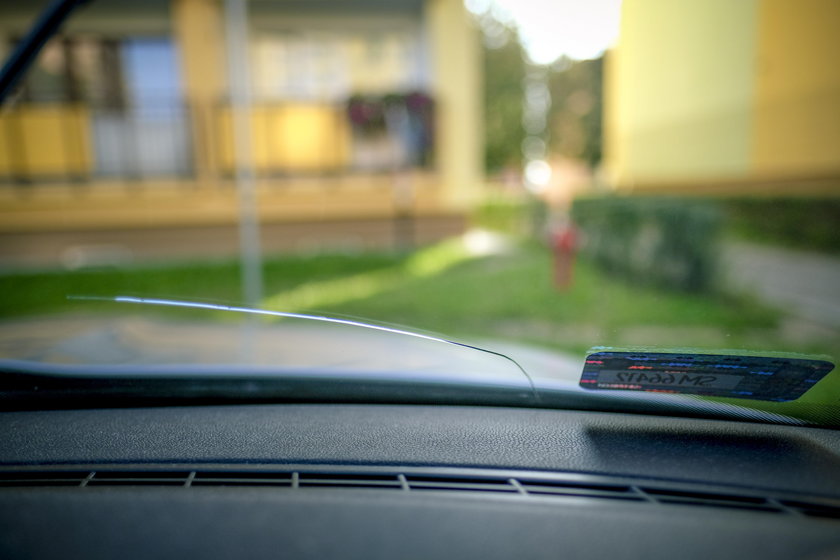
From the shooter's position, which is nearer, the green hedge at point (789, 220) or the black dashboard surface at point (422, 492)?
the black dashboard surface at point (422, 492)

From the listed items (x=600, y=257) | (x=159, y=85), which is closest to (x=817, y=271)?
(x=600, y=257)

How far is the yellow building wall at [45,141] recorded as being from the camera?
38.6ft

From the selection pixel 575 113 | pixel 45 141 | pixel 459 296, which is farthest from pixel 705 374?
pixel 45 141

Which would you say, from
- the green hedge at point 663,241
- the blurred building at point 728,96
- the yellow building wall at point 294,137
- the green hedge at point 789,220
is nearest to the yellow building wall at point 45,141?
the yellow building wall at point 294,137

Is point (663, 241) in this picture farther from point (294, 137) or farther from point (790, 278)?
point (294, 137)

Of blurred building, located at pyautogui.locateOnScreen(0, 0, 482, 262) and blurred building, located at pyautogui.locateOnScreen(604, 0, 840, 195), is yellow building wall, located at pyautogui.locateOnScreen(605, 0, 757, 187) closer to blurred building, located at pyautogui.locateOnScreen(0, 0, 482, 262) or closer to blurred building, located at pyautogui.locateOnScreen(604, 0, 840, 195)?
blurred building, located at pyautogui.locateOnScreen(604, 0, 840, 195)

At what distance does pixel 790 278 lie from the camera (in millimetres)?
6359

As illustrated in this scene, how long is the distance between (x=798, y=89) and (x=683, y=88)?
0.86m

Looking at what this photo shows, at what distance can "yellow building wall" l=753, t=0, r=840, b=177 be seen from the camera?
11.0ft

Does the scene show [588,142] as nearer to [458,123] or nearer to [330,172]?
[458,123]

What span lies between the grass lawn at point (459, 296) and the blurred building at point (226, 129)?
5.15ft

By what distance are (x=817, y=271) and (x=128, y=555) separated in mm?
6704

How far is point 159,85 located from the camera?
1298 cm

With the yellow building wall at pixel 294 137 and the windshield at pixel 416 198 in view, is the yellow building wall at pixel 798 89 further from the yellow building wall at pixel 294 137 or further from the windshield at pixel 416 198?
the yellow building wall at pixel 294 137
